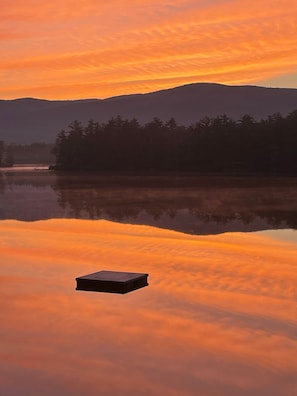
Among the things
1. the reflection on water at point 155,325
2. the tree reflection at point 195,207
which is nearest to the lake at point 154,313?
the reflection on water at point 155,325

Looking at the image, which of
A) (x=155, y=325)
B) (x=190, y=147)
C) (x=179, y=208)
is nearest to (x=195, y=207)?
(x=179, y=208)

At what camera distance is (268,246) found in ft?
79.4

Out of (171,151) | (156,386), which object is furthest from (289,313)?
(171,151)

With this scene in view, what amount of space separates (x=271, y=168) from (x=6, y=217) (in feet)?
195

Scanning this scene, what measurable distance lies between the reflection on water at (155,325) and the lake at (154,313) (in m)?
0.02

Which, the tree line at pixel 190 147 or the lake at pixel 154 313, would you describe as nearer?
the lake at pixel 154 313

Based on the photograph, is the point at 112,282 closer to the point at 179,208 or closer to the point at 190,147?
the point at 179,208

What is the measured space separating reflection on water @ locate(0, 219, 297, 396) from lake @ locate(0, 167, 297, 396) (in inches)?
0.8

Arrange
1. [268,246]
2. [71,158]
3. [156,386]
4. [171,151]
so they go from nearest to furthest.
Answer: [156,386] < [268,246] < [171,151] < [71,158]

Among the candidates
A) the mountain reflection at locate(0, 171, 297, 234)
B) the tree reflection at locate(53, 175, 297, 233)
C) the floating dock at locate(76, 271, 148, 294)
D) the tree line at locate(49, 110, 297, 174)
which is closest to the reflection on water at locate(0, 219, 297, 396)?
the floating dock at locate(76, 271, 148, 294)

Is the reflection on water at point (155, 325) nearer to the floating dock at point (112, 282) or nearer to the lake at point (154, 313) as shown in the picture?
the lake at point (154, 313)

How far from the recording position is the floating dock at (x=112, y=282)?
1641cm

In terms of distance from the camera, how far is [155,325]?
44.4 feet

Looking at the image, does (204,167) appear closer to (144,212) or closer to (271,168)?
(271,168)
